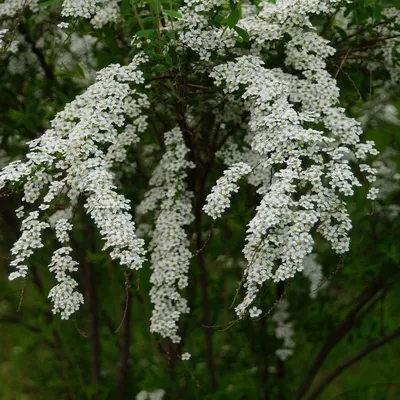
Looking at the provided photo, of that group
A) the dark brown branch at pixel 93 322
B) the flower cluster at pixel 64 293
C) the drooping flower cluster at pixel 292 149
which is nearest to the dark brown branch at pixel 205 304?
the drooping flower cluster at pixel 292 149

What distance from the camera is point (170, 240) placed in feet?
10.5

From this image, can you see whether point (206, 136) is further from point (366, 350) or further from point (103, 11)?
point (366, 350)

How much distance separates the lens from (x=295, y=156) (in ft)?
8.84

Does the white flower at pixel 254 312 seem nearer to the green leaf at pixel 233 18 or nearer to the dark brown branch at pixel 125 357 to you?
the green leaf at pixel 233 18

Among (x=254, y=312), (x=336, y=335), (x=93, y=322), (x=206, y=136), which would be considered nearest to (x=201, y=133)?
(x=206, y=136)

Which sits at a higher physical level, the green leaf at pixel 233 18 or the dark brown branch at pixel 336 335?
the green leaf at pixel 233 18

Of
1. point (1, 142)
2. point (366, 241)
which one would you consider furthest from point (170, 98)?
point (366, 241)

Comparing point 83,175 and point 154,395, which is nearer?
point 83,175

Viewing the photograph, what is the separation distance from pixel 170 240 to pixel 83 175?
2.14 ft

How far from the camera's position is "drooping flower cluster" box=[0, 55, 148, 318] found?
2637 millimetres

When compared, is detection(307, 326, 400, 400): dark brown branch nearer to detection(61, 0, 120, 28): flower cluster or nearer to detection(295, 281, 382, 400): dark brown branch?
detection(295, 281, 382, 400): dark brown branch

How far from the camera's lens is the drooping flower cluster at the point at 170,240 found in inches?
125

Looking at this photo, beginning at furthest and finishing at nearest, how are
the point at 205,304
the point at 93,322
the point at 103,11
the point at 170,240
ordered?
the point at 93,322 < the point at 205,304 < the point at 103,11 < the point at 170,240

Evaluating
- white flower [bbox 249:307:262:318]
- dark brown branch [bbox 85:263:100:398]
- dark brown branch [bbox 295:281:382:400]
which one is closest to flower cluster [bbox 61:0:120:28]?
white flower [bbox 249:307:262:318]
